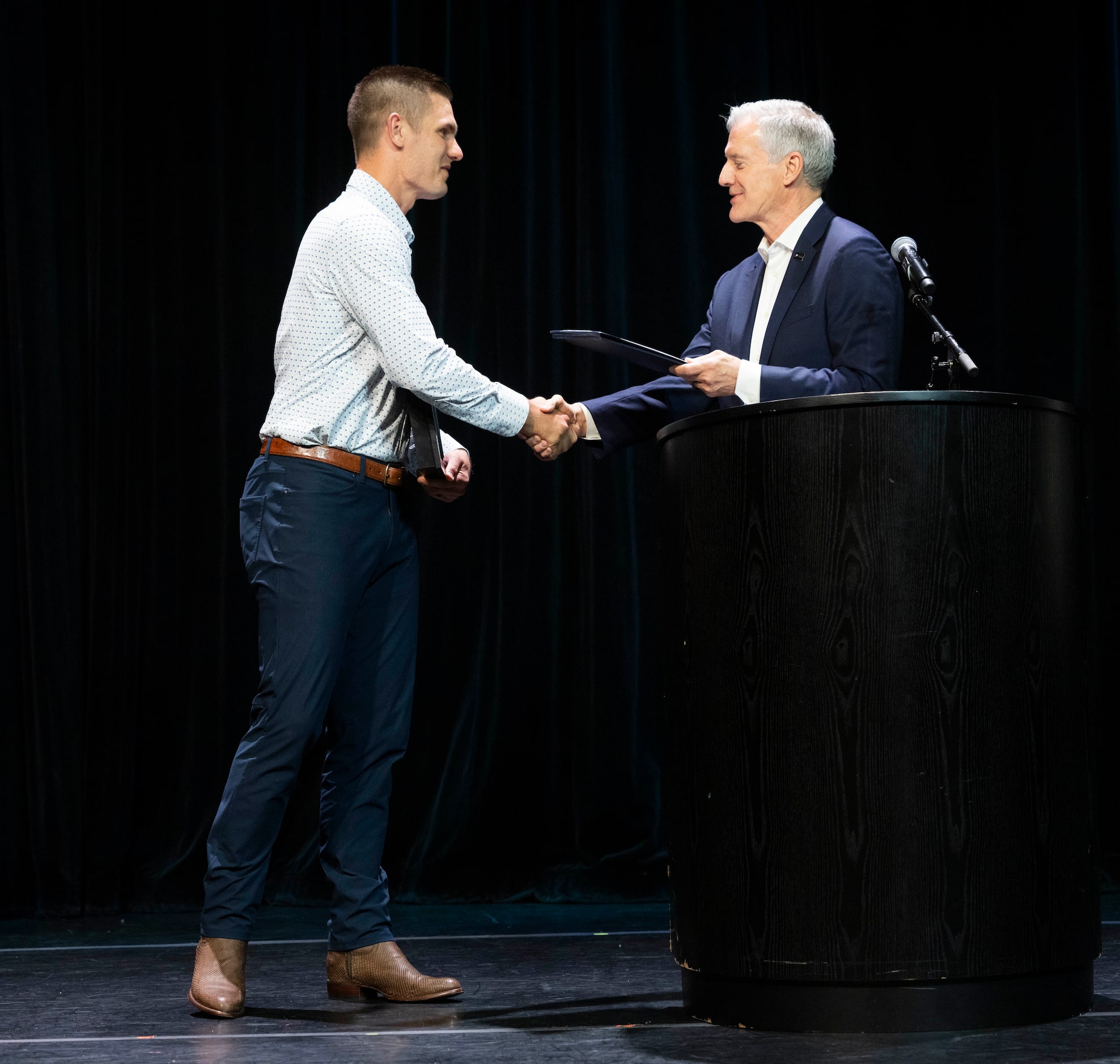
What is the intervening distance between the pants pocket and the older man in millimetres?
502

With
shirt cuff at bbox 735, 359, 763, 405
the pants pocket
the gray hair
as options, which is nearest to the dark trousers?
the pants pocket

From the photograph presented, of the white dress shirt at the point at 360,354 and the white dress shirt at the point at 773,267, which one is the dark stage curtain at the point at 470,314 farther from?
the white dress shirt at the point at 360,354

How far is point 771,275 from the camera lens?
7.85ft

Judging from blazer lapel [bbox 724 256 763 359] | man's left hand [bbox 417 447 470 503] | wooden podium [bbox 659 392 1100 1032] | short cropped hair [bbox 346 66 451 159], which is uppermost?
short cropped hair [bbox 346 66 451 159]

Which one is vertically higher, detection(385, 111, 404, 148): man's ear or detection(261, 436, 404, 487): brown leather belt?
detection(385, 111, 404, 148): man's ear

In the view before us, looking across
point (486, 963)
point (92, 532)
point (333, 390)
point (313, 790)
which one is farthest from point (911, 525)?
point (92, 532)

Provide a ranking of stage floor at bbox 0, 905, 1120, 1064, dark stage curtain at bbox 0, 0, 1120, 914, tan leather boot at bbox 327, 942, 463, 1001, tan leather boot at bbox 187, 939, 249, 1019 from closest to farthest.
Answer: stage floor at bbox 0, 905, 1120, 1064 → tan leather boot at bbox 187, 939, 249, 1019 → tan leather boot at bbox 327, 942, 463, 1001 → dark stage curtain at bbox 0, 0, 1120, 914

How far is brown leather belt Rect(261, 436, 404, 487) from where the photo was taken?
2.14 m

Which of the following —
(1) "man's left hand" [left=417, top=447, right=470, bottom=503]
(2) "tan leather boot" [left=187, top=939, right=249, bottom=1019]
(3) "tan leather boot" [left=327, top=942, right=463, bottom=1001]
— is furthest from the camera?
(1) "man's left hand" [left=417, top=447, right=470, bottom=503]

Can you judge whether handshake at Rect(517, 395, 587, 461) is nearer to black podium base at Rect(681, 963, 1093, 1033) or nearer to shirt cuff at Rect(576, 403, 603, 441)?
shirt cuff at Rect(576, 403, 603, 441)

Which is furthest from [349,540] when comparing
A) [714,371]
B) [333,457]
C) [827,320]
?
[827,320]

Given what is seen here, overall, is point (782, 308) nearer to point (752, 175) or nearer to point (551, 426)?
point (752, 175)

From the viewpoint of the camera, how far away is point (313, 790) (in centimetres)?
369

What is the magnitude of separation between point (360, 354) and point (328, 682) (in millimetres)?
549
